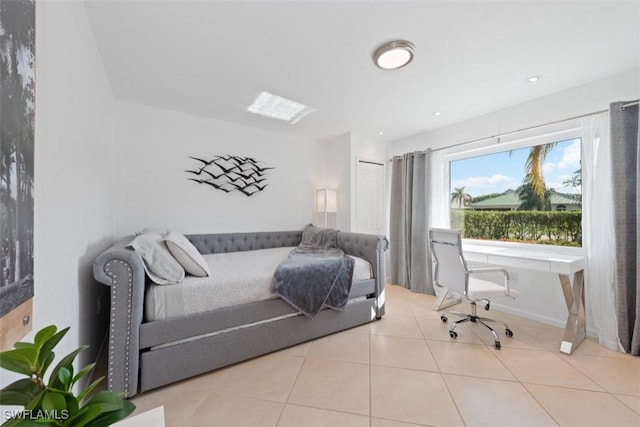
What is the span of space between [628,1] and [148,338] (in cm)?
354

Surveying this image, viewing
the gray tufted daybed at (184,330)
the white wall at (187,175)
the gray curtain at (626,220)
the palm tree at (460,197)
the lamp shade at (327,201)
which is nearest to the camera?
the gray tufted daybed at (184,330)

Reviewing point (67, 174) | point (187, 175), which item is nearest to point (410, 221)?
point (187, 175)

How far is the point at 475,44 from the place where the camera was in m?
1.83

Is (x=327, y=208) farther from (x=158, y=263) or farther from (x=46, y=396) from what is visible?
(x=46, y=396)

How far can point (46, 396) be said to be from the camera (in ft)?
1.53

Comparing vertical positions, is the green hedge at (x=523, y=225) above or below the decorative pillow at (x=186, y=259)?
above

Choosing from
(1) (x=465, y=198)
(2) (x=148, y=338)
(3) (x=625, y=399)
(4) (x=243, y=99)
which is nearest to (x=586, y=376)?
(3) (x=625, y=399)

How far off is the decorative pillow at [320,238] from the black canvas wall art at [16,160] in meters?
2.68

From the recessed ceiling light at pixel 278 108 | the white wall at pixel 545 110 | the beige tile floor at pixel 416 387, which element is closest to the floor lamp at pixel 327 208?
the recessed ceiling light at pixel 278 108

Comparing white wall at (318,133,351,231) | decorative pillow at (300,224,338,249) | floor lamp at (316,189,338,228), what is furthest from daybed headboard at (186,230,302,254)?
white wall at (318,133,351,231)

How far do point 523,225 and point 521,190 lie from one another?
0.41 metres

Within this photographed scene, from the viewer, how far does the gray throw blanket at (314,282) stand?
6.95 ft

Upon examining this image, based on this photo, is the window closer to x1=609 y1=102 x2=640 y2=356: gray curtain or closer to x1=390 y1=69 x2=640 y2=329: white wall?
x1=390 y1=69 x2=640 y2=329: white wall
